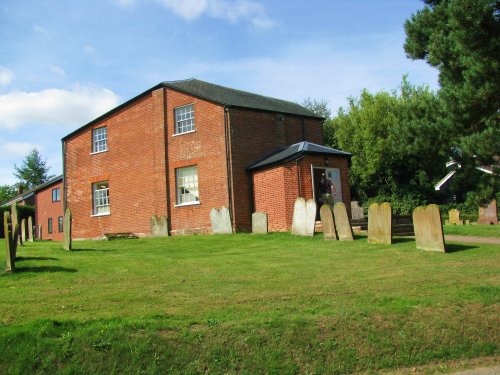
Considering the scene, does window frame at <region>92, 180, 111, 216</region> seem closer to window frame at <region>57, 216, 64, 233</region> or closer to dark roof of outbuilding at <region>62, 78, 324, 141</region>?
dark roof of outbuilding at <region>62, 78, 324, 141</region>

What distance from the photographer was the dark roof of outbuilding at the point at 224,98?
24266 millimetres

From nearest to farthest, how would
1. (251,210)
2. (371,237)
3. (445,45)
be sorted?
(445,45)
(371,237)
(251,210)

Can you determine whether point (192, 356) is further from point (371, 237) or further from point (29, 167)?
point (29, 167)

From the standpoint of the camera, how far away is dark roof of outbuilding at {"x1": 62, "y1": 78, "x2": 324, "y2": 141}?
Result: 24.3m

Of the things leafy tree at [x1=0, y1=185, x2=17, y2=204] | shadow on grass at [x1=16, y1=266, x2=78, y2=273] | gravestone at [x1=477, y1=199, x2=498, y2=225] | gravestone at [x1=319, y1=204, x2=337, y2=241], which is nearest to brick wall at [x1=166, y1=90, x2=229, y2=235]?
gravestone at [x1=319, y1=204, x2=337, y2=241]

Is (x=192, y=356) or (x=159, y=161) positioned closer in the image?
(x=192, y=356)

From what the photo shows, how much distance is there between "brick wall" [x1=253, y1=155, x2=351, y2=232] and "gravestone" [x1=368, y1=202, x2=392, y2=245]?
22.0ft

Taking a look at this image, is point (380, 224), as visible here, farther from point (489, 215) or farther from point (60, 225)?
point (60, 225)

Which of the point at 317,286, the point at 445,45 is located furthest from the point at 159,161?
the point at 317,286

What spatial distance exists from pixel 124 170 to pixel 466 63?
19.3 meters

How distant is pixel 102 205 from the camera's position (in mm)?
28750

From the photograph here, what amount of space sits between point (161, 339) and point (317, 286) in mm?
3742

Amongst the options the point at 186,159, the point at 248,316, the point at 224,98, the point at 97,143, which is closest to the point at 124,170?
the point at 97,143

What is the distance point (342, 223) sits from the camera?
15789 mm
